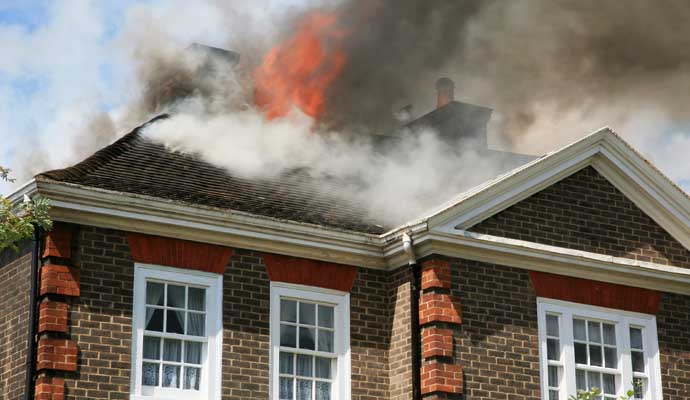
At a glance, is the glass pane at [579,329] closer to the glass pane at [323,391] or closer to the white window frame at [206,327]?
the glass pane at [323,391]

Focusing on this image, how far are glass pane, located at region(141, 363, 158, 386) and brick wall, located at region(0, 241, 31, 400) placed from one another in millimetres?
1589

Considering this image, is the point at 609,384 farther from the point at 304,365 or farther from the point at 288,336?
the point at 288,336

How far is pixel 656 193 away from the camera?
2267 cm

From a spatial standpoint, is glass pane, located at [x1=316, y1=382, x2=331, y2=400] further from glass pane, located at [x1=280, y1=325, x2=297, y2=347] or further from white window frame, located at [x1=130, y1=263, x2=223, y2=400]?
white window frame, located at [x1=130, y1=263, x2=223, y2=400]

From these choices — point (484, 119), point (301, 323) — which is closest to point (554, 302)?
point (301, 323)

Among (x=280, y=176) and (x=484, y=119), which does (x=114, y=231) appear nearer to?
(x=280, y=176)

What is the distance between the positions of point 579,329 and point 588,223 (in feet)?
5.74

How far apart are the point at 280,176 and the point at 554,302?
4.85 metres

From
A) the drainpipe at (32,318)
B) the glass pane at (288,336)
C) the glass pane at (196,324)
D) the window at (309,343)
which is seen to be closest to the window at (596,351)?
the window at (309,343)

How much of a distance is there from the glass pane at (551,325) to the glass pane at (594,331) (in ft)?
1.86

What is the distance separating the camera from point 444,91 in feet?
99.0

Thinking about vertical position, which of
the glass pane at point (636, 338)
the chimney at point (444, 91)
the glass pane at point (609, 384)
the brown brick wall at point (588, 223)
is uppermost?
the chimney at point (444, 91)

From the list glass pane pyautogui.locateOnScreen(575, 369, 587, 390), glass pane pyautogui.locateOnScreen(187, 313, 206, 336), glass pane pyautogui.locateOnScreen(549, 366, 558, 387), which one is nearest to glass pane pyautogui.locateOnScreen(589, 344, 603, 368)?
glass pane pyautogui.locateOnScreen(575, 369, 587, 390)

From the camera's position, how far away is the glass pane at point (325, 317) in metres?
20.8
